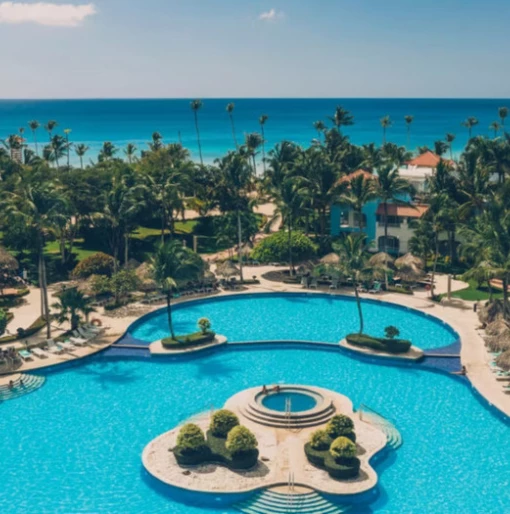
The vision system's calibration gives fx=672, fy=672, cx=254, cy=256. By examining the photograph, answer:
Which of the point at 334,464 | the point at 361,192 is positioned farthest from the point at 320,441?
the point at 361,192

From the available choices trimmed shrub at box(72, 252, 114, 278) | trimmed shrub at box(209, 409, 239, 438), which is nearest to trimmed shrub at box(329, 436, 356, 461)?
trimmed shrub at box(209, 409, 239, 438)

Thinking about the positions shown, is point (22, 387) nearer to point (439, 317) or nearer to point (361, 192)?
point (439, 317)

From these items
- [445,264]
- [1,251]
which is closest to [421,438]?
[445,264]

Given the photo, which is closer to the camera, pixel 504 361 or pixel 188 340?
pixel 504 361

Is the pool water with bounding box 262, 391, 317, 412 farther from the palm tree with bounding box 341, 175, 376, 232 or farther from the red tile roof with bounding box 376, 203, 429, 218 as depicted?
the red tile roof with bounding box 376, 203, 429, 218

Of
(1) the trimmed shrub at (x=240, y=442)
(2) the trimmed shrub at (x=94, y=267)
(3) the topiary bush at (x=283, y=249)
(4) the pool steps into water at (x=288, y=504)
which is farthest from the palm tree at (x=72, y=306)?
(4) the pool steps into water at (x=288, y=504)

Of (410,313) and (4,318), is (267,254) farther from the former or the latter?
(4,318)
